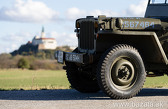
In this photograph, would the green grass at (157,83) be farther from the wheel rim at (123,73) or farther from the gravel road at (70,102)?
the wheel rim at (123,73)

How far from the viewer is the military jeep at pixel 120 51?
8492 mm

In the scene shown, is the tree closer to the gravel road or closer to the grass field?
the grass field

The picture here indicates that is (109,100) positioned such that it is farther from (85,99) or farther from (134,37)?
(134,37)

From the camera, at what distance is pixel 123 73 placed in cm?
862

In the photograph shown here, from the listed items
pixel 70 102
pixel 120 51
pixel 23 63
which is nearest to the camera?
pixel 70 102

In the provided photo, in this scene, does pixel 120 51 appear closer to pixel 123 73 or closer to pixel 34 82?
pixel 123 73

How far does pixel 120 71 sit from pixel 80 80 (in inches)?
65.9

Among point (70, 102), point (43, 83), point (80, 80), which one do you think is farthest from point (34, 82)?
point (70, 102)

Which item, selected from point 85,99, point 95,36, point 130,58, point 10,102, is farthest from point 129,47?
point 10,102

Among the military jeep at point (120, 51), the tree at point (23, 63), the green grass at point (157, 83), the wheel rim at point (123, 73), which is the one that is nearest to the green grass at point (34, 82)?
the green grass at point (157, 83)

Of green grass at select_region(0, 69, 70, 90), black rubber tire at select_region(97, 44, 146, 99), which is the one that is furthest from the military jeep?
green grass at select_region(0, 69, 70, 90)

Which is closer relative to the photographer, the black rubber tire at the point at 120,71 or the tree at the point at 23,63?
the black rubber tire at the point at 120,71

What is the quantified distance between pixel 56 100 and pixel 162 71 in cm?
→ 270

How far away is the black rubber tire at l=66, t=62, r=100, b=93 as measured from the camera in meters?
9.95
